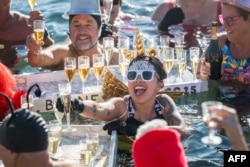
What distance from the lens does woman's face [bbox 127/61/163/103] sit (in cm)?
680

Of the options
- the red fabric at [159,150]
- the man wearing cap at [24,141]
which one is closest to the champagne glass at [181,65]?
the man wearing cap at [24,141]

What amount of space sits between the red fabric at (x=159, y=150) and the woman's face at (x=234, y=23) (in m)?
4.76

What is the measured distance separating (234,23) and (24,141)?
4.53 m

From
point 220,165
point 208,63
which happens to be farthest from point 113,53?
point 220,165

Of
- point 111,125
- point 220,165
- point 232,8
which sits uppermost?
point 232,8

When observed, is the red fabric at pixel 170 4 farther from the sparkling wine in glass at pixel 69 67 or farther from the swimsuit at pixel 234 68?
the sparkling wine in glass at pixel 69 67

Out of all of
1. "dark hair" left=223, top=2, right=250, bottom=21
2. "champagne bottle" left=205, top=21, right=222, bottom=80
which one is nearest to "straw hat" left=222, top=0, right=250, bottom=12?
"dark hair" left=223, top=2, right=250, bottom=21

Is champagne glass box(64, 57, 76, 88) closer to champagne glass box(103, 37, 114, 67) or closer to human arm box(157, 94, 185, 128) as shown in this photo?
champagne glass box(103, 37, 114, 67)

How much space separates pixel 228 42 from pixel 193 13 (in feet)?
8.69

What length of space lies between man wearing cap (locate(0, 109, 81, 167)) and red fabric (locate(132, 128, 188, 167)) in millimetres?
957

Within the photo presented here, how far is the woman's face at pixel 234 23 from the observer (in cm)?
830

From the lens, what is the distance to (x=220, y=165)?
6723mm

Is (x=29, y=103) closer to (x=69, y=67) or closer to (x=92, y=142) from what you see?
(x=92, y=142)

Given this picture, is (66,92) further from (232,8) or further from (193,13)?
(193,13)
